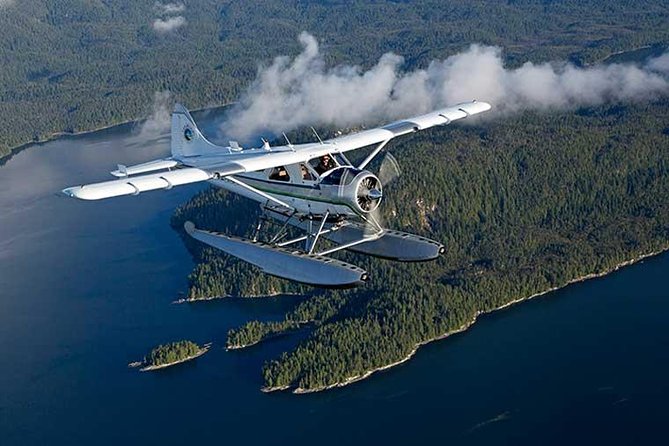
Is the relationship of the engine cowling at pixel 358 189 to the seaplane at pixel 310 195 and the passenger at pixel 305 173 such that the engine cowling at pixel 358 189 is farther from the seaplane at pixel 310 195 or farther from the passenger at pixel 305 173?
the passenger at pixel 305 173

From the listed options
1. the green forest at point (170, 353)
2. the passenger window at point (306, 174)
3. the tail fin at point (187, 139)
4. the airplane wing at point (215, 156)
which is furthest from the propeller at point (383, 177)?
the green forest at point (170, 353)

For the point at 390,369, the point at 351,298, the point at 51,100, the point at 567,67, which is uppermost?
the point at 51,100

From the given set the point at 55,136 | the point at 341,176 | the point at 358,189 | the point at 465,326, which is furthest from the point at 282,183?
the point at 55,136

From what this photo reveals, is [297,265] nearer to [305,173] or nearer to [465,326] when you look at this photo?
[305,173]

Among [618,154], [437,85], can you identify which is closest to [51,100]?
[437,85]

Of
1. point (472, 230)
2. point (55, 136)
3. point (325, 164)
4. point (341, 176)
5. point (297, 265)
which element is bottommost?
point (472, 230)

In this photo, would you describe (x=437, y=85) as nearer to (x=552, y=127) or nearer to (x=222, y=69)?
(x=552, y=127)

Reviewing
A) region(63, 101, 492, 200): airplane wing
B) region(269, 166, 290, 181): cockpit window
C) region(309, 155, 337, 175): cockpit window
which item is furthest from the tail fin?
region(309, 155, 337, 175): cockpit window
